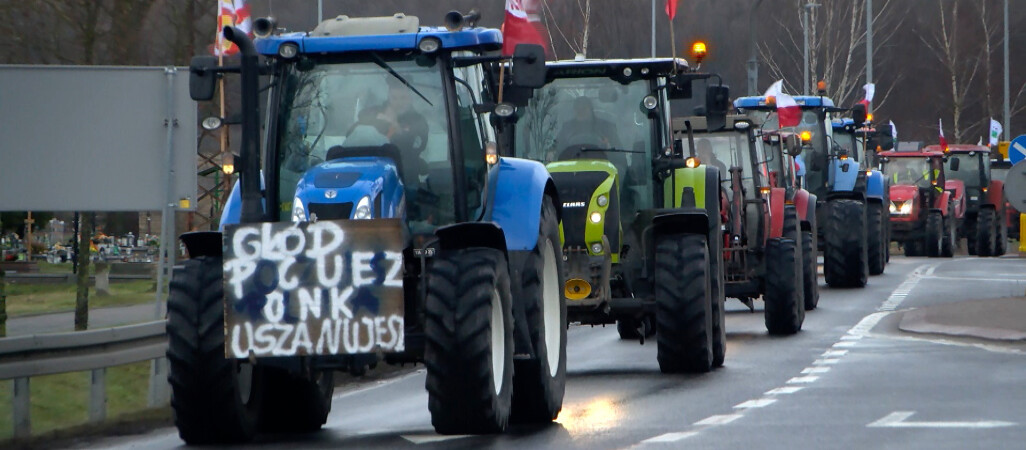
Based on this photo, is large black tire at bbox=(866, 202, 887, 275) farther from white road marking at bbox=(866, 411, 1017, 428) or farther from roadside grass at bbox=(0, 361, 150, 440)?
white road marking at bbox=(866, 411, 1017, 428)

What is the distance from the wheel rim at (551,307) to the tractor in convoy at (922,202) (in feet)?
101

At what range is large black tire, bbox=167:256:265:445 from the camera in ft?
32.3

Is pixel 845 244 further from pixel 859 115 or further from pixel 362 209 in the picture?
pixel 362 209

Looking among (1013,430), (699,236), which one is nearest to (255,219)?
(1013,430)

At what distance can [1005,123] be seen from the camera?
65.6 metres

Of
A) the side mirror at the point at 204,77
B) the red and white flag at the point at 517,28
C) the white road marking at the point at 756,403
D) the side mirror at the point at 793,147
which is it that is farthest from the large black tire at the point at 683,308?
the side mirror at the point at 793,147

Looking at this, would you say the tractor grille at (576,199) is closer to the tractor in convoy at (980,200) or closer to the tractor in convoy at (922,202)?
the tractor in convoy at (922,202)

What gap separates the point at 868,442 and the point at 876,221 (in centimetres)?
2186

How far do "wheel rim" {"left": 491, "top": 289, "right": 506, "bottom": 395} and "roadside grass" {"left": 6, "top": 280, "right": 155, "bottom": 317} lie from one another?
25098 millimetres

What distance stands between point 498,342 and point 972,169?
38.8m

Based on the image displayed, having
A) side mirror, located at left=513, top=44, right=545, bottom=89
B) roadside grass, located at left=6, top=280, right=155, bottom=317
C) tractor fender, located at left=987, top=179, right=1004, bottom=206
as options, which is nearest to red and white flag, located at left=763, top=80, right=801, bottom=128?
roadside grass, located at left=6, top=280, right=155, bottom=317

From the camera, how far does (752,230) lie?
19.9 metres

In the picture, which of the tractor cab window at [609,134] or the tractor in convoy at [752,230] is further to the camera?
the tractor in convoy at [752,230]

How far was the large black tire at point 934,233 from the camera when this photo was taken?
138ft
